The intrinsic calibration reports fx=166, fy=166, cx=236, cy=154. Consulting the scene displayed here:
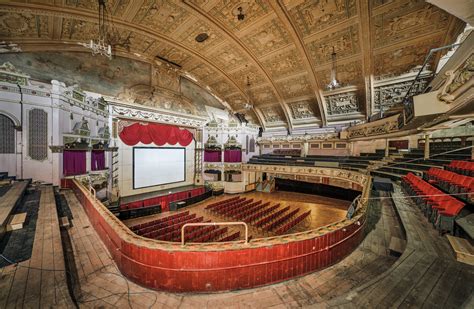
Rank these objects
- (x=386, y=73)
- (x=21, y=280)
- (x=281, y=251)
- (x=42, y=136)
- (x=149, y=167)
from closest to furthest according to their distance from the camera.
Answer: (x=21, y=280) < (x=281, y=251) < (x=42, y=136) < (x=386, y=73) < (x=149, y=167)

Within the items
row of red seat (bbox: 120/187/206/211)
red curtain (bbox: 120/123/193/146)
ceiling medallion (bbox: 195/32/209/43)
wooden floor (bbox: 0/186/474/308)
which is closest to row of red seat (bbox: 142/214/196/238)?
wooden floor (bbox: 0/186/474/308)

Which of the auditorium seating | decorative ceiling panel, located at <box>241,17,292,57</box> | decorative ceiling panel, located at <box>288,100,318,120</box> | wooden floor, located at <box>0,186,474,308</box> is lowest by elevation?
wooden floor, located at <box>0,186,474,308</box>

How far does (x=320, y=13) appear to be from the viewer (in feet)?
26.8

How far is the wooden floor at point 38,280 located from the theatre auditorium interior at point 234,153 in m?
0.02

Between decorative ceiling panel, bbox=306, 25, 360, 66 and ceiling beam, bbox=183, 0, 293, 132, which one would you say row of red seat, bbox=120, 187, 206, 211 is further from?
decorative ceiling panel, bbox=306, 25, 360, 66

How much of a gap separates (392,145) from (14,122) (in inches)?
830

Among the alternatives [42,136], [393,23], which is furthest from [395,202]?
[42,136]

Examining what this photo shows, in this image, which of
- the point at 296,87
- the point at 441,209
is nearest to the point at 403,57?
the point at 296,87

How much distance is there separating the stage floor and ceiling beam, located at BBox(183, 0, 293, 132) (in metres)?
6.60

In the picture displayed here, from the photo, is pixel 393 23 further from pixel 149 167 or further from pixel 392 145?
pixel 149 167

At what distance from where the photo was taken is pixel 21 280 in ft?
7.73

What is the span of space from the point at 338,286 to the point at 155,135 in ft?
42.5

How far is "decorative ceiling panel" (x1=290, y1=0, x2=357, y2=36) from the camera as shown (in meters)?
7.70

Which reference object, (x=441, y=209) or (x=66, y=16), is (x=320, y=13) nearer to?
(x=441, y=209)
